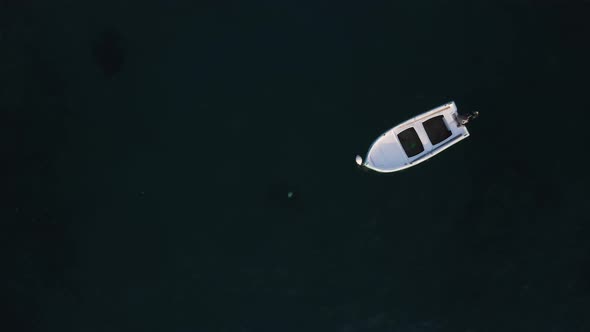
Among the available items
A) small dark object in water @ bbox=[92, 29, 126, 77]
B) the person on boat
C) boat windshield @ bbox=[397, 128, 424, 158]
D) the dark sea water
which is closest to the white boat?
boat windshield @ bbox=[397, 128, 424, 158]

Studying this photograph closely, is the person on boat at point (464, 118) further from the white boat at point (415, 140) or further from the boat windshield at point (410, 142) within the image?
the boat windshield at point (410, 142)

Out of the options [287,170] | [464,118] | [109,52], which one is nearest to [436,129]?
[464,118]

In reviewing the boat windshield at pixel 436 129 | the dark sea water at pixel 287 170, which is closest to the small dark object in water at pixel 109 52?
the dark sea water at pixel 287 170

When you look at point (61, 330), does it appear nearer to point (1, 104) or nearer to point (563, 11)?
point (1, 104)

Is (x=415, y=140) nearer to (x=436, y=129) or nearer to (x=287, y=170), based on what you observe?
(x=436, y=129)

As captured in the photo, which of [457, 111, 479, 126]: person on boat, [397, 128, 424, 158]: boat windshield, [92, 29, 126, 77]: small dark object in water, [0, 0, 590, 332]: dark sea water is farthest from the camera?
[92, 29, 126, 77]: small dark object in water

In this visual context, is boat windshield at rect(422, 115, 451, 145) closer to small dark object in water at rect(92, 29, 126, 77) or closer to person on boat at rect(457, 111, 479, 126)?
person on boat at rect(457, 111, 479, 126)

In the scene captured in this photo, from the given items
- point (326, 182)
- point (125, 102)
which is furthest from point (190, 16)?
point (326, 182)
